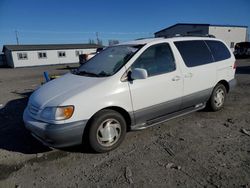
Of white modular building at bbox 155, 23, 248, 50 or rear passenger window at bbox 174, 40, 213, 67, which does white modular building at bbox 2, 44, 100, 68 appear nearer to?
white modular building at bbox 155, 23, 248, 50

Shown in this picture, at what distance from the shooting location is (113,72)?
3.60 m

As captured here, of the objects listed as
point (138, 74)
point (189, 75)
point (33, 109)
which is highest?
point (138, 74)

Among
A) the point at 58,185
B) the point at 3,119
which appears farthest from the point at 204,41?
the point at 3,119

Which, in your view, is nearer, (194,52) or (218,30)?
(194,52)

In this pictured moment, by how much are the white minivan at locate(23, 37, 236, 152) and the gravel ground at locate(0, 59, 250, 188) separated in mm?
327

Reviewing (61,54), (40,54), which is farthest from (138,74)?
(61,54)

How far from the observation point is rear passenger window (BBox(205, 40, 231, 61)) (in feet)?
16.1

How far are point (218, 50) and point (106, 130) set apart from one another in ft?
11.2

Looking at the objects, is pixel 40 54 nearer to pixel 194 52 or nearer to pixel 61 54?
pixel 61 54

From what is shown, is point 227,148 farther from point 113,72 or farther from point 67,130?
point 67,130

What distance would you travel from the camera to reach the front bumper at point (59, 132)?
10.1 ft

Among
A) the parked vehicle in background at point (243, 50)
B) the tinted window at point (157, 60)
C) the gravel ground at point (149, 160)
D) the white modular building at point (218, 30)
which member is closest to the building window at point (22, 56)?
the white modular building at point (218, 30)

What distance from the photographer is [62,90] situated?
3.49m

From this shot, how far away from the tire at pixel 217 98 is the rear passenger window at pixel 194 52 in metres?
0.77
